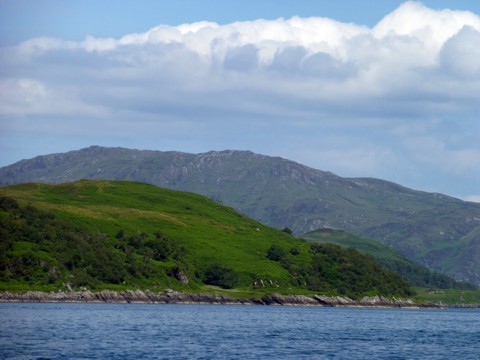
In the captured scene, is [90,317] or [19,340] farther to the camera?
[90,317]

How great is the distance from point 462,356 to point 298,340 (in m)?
23.5

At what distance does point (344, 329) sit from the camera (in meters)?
153

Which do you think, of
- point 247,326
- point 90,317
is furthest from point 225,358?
point 90,317

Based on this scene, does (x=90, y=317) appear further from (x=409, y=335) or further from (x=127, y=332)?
(x=409, y=335)

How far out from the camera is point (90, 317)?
15062 centimetres

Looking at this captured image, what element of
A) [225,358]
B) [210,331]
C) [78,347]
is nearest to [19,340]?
[78,347]

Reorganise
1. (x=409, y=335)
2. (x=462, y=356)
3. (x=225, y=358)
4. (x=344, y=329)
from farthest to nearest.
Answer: (x=344, y=329)
(x=409, y=335)
(x=462, y=356)
(x=225, y=358)

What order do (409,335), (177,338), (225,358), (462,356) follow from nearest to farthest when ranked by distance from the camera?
1. (225,358)
2. (462,356)
3. (177,338)
4. (409,335)

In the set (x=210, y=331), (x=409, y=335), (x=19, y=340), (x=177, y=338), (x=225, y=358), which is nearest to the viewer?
(x=225, y=358)

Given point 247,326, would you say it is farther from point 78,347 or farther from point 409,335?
point 78,347

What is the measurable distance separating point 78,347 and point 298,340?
36.4 meters

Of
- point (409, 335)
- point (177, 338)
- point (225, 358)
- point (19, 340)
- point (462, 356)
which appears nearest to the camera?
point (225, 358)

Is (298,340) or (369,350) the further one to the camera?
(298,340)

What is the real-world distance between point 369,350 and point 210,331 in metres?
30.4
